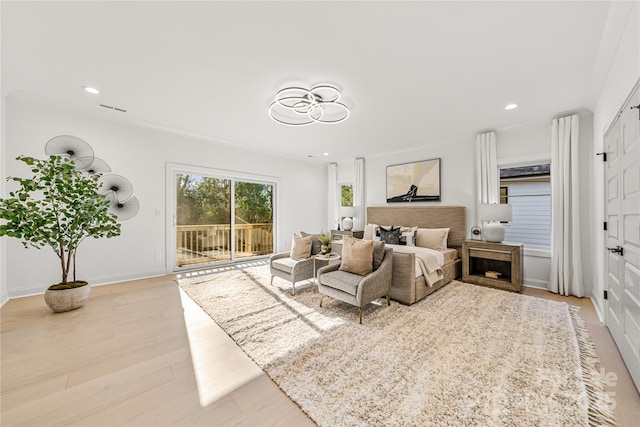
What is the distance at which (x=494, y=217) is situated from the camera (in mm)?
3797

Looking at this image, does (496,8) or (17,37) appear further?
(17,37)

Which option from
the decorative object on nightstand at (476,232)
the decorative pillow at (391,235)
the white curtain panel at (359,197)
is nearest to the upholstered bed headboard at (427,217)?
the decorative object on nightstand at (476,232)

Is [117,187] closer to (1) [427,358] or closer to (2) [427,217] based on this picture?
(1) [427,358]

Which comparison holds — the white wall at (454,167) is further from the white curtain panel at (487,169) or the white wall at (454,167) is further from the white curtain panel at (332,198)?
the white curtain panel at (332,198)

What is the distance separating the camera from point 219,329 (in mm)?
2516

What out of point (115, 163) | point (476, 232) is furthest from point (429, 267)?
point (115, 163)

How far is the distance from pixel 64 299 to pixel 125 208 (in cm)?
164

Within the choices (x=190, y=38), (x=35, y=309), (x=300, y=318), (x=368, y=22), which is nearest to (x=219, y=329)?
(x=300, y=318)

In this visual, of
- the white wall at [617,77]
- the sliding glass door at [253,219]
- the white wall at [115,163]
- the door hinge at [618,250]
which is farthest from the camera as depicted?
the sliding glass door at [253,219]

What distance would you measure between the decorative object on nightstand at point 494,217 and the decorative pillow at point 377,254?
2.06 metres

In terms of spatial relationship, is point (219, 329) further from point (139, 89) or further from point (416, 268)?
point (139, 89)

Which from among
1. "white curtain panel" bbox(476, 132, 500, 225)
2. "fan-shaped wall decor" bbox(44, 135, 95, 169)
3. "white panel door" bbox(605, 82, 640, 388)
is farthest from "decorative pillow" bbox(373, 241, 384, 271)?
"fan-shaped wall decor" bbox(44, 135, 95, 169)

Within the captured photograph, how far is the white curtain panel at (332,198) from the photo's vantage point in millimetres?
7074

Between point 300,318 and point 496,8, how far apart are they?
317 centimetres
